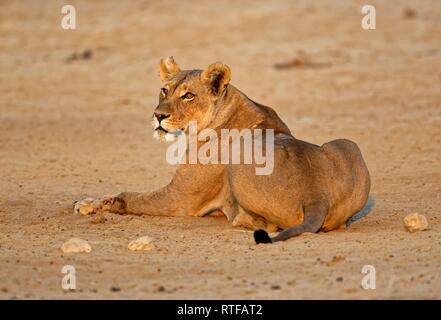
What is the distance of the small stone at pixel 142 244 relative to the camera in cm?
827

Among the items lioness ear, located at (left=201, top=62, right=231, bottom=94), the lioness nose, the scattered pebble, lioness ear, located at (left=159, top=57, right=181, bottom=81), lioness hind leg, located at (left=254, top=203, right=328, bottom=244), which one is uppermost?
the scattered pebble

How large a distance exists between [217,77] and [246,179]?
1.37m

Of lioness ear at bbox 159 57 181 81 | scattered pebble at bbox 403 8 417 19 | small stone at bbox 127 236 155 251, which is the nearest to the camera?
small stone at bbox 127 236 155 251

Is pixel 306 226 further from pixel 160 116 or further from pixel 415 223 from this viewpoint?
pixel 160 116

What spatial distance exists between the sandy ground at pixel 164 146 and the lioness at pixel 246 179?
0.15m

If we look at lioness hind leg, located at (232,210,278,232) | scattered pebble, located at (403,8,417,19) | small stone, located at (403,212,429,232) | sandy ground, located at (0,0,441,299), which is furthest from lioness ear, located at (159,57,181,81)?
scattered pebble, located at (403,8,417,19)

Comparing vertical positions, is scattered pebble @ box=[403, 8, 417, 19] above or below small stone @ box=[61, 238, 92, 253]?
above

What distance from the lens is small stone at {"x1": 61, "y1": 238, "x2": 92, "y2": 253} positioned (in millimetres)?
8172

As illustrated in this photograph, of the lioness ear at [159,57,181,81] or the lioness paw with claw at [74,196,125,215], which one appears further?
the lioness ear at [159,57,181,81]

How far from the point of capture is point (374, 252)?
809 cm

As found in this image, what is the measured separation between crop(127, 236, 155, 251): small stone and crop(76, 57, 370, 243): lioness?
835 mm

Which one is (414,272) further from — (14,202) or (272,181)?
(14,202)

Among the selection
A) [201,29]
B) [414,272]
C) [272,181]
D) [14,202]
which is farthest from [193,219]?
[201,29]

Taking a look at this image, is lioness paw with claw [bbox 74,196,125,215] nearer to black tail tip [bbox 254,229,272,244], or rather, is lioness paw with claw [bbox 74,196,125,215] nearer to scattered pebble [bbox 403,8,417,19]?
black tail tip [bbox 254,229,272,244]
